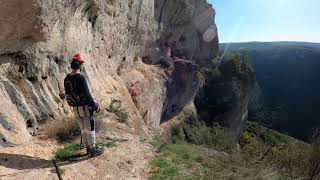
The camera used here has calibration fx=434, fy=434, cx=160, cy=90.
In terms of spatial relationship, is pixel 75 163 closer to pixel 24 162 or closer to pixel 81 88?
pixel 24 162

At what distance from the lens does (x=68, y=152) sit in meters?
8.87

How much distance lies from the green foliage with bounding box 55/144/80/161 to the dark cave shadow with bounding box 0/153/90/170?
186 millimetres

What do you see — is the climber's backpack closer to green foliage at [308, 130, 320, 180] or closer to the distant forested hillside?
green foliage at [308, 130, 320, 180]

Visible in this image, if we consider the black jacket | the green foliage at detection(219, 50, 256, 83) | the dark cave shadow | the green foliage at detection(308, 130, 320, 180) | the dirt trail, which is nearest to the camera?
the dirt trail

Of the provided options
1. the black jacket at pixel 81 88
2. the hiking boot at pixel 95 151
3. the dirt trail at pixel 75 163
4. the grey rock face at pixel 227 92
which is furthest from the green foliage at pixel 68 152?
the grey rock face at pixel 227 92

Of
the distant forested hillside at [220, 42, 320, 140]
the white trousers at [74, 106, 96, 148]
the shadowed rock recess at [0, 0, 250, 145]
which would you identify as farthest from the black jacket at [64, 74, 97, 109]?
the distant forested hillside at [220, 42, 320, 140]

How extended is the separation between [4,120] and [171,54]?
27.3m

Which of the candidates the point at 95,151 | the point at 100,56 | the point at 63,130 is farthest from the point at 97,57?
the point at 95,151

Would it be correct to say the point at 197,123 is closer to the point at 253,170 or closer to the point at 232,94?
the point at 232,94

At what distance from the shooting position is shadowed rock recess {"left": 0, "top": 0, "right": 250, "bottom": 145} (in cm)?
1023

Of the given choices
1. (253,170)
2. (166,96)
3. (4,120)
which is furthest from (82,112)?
(166,96)

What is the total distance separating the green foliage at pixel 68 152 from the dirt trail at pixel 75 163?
6.7 inches

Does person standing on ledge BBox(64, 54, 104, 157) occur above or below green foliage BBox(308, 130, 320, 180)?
above

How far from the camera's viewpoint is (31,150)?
884 centimetres
